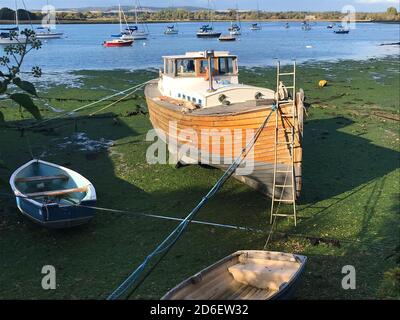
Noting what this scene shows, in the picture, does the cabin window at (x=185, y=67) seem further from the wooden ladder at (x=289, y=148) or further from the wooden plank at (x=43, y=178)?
the wooden plank at (x=43, y=178)

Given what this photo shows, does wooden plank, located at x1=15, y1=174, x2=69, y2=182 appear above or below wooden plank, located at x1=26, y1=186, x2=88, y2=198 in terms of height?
above

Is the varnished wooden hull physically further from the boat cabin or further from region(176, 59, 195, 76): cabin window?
region(176, 59, 195, 76): cabin window

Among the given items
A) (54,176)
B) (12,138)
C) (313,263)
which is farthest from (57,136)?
(313,263)

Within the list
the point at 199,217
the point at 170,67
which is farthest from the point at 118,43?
the point at 199,217

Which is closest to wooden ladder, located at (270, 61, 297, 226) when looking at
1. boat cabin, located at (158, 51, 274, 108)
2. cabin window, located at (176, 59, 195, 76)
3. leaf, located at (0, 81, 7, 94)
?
boat cabin, located at (158, 51, 274, 108)

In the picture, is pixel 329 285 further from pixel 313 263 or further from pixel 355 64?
pixel 355 64

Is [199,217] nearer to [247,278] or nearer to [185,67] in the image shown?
[247,278]
